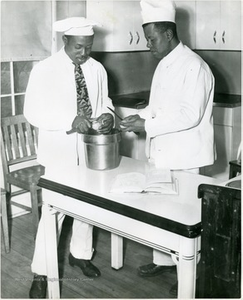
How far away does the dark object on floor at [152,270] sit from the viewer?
2775 millimetres

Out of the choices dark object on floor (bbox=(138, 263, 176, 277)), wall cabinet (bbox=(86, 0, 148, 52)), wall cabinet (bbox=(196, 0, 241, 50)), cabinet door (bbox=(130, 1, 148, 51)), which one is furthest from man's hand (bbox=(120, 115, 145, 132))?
wall cabinet (bbox=(196, 0, 241, 50))

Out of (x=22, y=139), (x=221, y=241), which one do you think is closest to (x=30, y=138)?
(x=22, y=139)

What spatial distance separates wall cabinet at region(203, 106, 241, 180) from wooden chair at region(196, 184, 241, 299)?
238 centimetres

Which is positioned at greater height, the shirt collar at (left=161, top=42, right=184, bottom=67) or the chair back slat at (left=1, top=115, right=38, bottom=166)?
the shirt collar at (left=161, top=42, right=184, bottom=67)

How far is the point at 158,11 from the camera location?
2.43 meters

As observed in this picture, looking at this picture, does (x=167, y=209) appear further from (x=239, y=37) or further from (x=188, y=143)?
(x=239, y=37)

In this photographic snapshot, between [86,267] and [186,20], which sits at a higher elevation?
[186,20]

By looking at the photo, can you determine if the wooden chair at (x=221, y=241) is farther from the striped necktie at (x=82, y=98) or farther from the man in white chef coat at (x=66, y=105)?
the striped necktie at (x=82, y=98)

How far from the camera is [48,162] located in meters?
2.86

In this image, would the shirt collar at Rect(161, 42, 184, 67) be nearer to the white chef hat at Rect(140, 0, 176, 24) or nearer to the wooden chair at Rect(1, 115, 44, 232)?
the white chef hat at Rect(140, 0, 176, 24)

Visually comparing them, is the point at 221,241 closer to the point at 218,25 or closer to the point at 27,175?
the point at 27,175

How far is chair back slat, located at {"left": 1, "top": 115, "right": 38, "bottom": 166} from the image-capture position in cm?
343

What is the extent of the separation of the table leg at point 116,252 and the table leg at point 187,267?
115cm

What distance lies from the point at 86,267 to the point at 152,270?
451 mm
